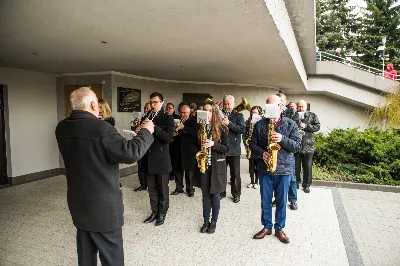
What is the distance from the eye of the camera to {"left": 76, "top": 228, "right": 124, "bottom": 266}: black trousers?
8.08 ft

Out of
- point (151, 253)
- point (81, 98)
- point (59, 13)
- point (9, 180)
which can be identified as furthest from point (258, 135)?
point (9, 180)

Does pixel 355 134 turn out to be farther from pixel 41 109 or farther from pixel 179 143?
pixel 41 109

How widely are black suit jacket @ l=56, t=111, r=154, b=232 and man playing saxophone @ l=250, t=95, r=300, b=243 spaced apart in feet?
7.01

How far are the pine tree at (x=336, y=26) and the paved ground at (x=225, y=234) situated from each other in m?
23.6

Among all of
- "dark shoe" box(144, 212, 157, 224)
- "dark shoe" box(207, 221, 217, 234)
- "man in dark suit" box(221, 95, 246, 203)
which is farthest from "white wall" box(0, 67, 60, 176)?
"dark shoe" box(207, 221, 217, 234)

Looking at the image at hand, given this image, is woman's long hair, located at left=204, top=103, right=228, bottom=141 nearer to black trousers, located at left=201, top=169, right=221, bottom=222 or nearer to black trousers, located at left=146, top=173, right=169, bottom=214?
black trousers, located at left=201, top=169, right=221, bottom=222

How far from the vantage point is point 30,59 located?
239 inches

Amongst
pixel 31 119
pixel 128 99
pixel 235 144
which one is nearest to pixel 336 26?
pixel 128 99

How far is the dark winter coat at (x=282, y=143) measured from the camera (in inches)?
157

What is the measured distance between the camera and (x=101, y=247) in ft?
8.11

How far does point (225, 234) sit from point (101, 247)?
2271mm

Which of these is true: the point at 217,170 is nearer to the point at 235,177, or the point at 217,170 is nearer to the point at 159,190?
the point at 159,190

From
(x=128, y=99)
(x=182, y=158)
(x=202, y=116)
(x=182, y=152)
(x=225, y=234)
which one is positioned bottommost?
(x=225, y=234)

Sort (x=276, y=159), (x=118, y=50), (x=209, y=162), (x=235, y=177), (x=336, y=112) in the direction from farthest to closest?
(x=336, y=112) < (x=235, y=177) < (x=118, y=50) < (x=209, y=162) < (x=276, y=159)
